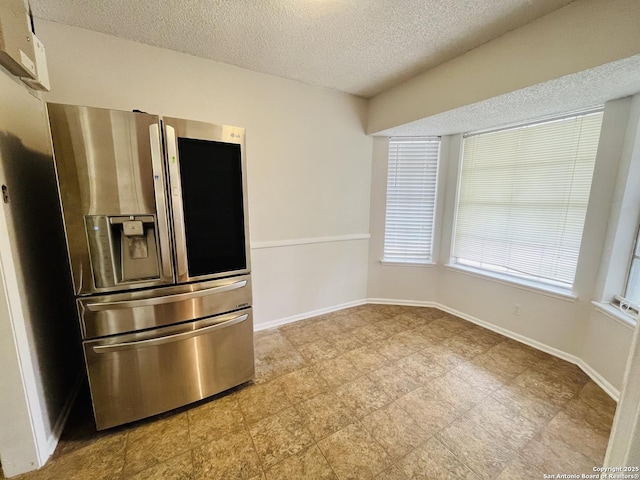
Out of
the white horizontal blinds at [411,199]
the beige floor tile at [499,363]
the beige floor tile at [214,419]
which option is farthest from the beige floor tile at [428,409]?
the white horizontal blinds at [411,199]

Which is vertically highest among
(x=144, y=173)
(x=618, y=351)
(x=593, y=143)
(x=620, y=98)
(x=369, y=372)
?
(x=620, y=98)

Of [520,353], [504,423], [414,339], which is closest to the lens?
[504,423]

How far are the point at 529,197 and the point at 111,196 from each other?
3.46m

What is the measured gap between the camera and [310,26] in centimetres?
180

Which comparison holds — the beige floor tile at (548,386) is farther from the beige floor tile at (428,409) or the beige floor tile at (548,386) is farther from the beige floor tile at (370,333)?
the beige floor tile at (370,333)

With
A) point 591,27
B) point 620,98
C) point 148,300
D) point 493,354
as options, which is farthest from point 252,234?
point 620,98

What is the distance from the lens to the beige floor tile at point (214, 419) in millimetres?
1555

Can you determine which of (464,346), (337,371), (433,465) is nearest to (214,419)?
→ (337,371)

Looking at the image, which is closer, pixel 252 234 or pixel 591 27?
pixel 591 27

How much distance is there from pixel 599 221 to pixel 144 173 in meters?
3.41

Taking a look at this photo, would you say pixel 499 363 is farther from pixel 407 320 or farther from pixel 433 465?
pixel 433 465

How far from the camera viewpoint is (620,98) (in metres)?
1.95

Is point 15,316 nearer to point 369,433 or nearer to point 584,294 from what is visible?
point 369,433

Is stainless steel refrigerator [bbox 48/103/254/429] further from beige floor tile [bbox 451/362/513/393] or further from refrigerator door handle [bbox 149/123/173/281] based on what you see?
beige floor tile [bbox 451/362/513/393]
